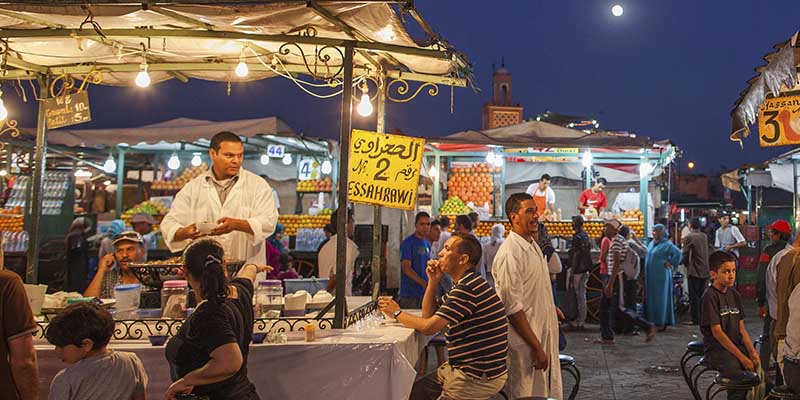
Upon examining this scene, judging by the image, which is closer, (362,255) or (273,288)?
(273,288)

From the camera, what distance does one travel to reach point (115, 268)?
19.9 ft

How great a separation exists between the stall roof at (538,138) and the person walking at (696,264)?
1974mm

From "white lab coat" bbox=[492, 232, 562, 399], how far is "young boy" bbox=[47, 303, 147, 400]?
2676mm

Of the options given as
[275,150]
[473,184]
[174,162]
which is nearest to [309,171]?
[275,150]

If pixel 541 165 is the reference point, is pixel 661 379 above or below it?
below

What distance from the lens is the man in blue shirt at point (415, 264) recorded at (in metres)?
9.22

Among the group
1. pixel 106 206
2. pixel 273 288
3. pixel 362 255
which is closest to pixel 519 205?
pixel 273 288

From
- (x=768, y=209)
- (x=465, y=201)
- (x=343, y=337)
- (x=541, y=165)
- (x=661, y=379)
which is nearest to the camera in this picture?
(x=343, y=337)

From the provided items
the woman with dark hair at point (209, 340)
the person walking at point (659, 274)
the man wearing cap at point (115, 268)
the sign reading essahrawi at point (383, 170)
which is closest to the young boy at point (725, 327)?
the sign reading essahrawi at point (383, 170)

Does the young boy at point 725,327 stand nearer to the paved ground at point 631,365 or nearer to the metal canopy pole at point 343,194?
the paved ground at point 631,365

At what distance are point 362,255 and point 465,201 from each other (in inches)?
170

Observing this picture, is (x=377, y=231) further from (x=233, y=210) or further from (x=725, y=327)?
(x=725, y=327)

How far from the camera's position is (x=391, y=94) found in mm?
6766

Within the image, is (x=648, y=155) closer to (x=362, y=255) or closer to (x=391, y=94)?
(x=362, y=255)
